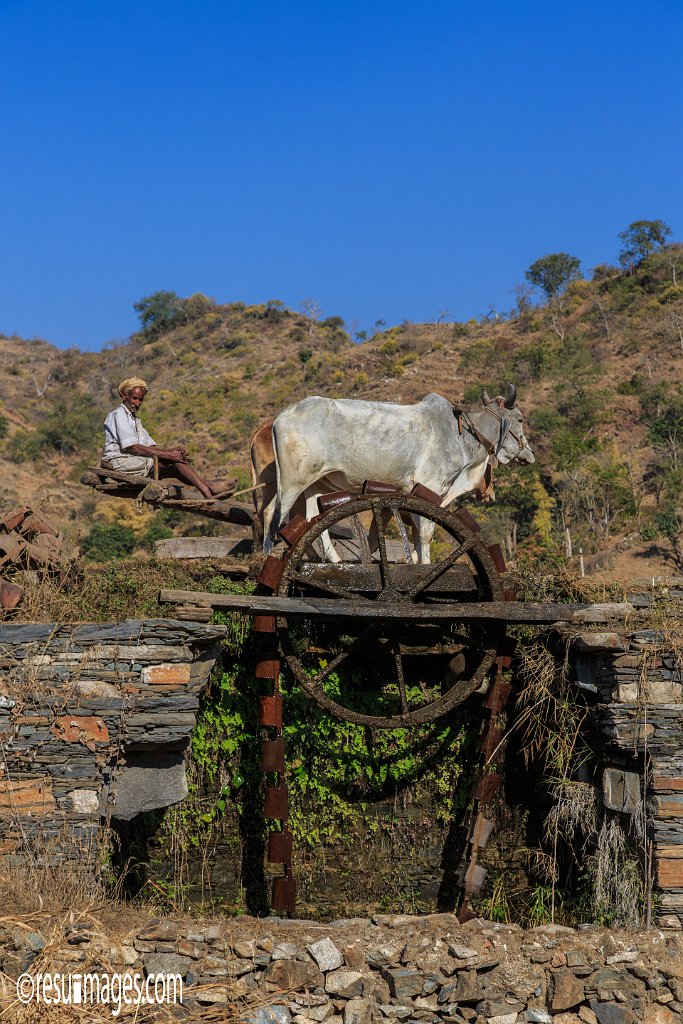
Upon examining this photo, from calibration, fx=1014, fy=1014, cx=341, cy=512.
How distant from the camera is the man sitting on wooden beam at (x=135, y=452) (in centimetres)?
1053

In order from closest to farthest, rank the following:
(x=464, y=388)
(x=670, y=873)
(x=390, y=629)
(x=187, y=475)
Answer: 1. (x=670, y=873)
2. (x=390, y=629)
3. (x=187, y=475)
4. (x=464, y=388)

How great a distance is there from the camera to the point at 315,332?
43.3 m

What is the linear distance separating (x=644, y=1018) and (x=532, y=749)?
7.92ft

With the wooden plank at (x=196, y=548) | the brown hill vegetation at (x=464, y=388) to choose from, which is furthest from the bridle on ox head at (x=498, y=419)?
the brown hill vegetation at (x=464, y=388)

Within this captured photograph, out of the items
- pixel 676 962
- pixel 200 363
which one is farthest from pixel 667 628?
pixel 200 363

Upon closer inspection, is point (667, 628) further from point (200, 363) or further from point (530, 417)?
point (200, 363)

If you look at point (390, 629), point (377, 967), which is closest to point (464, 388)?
point (390, 629)

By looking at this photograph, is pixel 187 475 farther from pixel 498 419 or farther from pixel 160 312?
pixel 160 312

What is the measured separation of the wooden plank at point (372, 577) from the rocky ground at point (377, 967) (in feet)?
9.01

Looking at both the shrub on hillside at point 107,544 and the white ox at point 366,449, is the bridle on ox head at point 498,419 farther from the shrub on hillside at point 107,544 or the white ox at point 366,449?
the shrub on hillside at point 107,544

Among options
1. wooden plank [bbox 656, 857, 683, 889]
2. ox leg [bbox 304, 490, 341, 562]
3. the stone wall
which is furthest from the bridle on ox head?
wooden plank [bbox 656, 857, 683, 889]

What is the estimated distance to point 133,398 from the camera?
1078 centimetres

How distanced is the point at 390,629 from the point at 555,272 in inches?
1524

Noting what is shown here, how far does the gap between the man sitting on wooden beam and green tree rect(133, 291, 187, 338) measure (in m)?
38.4
